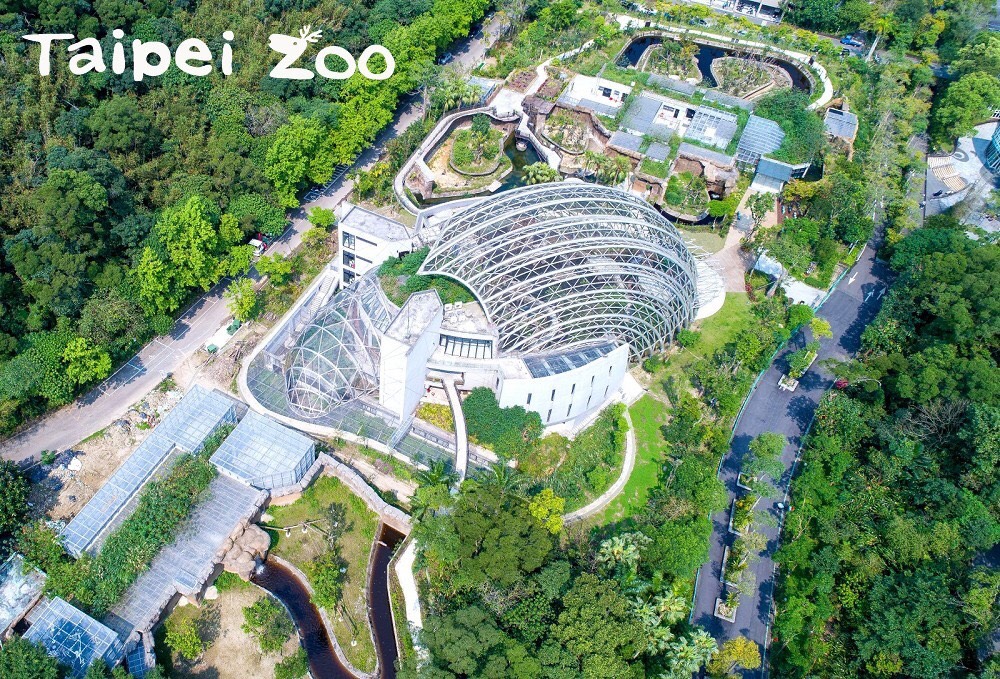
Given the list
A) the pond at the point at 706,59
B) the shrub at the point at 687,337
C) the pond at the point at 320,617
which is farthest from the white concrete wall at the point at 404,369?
the pond at the point at 706,59

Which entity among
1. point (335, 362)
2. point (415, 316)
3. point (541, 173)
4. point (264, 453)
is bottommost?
point (264, 453)

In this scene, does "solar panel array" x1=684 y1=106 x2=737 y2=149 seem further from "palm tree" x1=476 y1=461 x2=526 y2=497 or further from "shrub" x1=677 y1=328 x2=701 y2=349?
"palm tree" x1=476 y1=461 x2=526 y2=497

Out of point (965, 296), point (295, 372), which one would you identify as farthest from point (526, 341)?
point (965, 296)

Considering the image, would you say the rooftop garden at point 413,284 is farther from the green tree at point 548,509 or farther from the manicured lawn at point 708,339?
the manicured lawn at point 708,339

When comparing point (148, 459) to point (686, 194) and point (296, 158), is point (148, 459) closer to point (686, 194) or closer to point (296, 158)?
point (296, 158)

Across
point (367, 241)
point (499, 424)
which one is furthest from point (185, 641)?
point (367, 241)

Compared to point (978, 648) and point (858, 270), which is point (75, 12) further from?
point (978, 648)

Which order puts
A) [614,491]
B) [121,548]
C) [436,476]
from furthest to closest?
[614,491] < [436,476] < [121,548]
